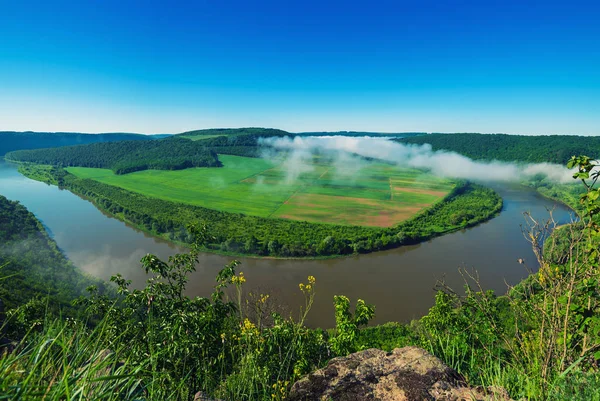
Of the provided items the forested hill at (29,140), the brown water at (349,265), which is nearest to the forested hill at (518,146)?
the brown water at (349,265)

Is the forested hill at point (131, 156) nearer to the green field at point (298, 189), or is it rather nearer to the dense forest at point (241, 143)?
the green field at point (298, 189)

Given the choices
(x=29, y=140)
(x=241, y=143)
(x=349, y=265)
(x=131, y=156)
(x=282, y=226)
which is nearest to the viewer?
(x=349, y=265)

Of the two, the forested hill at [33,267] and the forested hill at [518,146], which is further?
the forested hill at [518,146]

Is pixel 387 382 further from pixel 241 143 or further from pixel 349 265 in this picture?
pixel 241 143

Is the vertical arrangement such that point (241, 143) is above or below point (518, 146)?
above

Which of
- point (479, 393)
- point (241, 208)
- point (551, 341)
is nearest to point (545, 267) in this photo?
point (551, 341)

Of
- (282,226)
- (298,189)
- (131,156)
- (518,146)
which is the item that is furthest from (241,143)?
(518,146)

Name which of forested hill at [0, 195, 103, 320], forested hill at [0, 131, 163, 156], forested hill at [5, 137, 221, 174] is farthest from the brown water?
forested hill at [0, 131, 163, 156]
